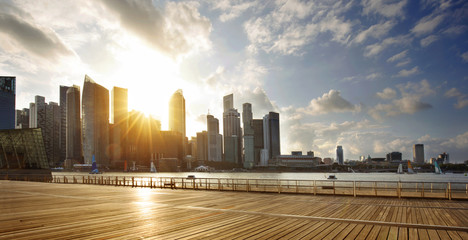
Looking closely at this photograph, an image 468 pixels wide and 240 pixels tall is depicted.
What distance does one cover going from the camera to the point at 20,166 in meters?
98.8

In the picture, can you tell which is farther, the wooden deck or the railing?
the railing

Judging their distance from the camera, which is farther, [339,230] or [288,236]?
[339,230]

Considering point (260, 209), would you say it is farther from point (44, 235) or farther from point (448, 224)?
point (44, 235)

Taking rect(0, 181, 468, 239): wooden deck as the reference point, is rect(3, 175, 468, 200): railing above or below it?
below

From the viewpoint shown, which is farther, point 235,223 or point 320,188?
point 320,188

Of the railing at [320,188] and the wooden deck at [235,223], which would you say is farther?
the railing at [320,188]

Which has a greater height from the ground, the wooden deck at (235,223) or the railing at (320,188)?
the wooden deck at (235,223)

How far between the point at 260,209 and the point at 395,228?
21.1 feet

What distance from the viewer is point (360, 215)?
13.6 m

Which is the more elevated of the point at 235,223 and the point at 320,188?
the point at 235,223

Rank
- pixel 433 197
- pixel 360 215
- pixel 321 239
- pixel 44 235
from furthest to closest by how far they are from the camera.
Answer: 1. pixel 433 197
2. pixel 360 215
3. pixel 44 235
4. pixel 321 239

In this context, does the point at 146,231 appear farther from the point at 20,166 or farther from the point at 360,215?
the point at 20,166

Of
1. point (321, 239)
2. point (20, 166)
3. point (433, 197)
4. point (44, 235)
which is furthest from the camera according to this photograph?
point (20, 166)

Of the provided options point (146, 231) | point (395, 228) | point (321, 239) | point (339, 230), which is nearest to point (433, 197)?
point (395, 228)
